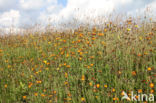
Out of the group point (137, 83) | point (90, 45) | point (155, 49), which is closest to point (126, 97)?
point (137, 83)

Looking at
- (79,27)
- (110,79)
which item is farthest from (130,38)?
(79,27)

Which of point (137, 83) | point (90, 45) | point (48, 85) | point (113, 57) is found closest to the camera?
point (137, 83)

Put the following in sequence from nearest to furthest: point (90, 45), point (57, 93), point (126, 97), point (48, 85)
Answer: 1. point (126, 97)
2. point (57, 93)
3. point (48, 85)
4. point (90, 45)

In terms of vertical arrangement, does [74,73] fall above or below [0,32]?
below

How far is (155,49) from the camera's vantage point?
10.7ft

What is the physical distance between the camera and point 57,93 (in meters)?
2.70

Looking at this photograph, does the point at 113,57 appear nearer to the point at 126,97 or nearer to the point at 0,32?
the point at 126,97

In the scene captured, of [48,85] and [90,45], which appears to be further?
[90,45]

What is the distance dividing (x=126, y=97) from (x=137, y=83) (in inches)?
16.3

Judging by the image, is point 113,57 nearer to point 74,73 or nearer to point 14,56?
point 74,73

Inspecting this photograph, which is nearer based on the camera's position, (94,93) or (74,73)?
(94,93)

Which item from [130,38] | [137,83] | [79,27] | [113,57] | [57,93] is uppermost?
[79,27]

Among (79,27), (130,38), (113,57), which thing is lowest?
(113,57)

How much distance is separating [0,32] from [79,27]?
217 inches
